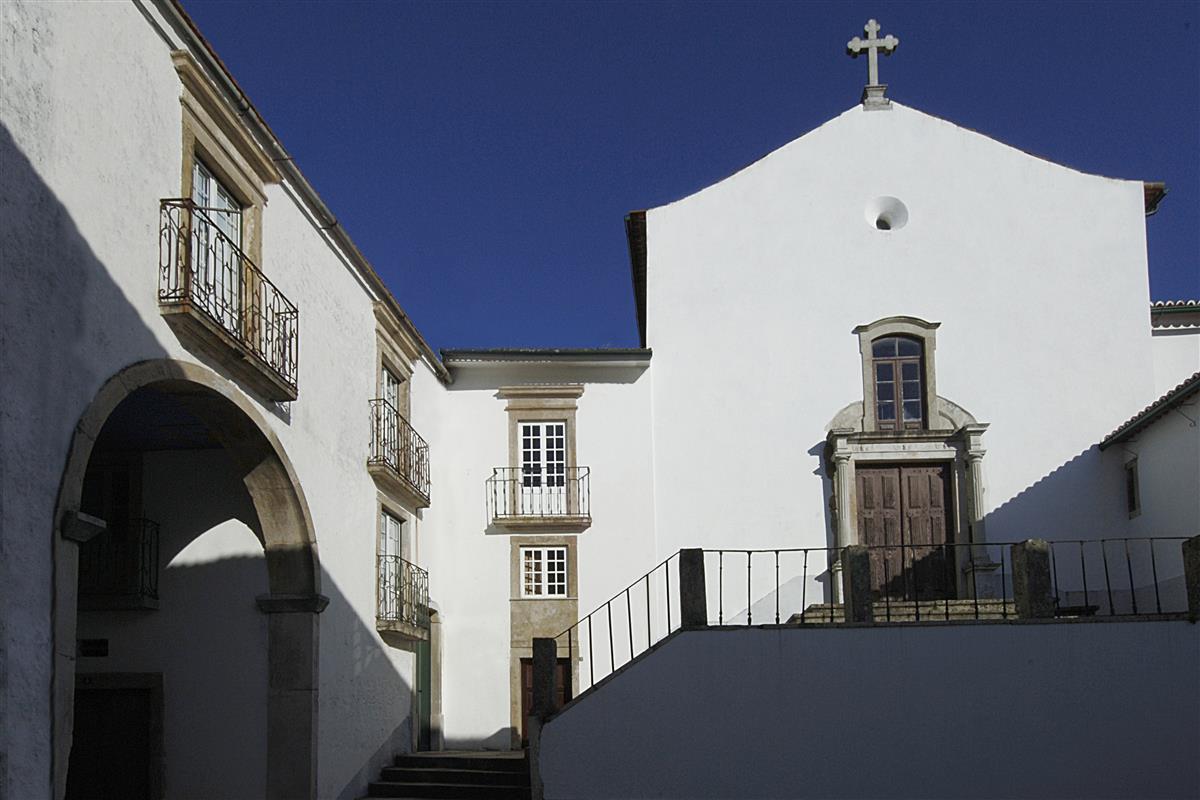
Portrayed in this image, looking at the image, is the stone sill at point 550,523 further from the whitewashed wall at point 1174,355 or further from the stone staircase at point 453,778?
the whitewashed wall at point 1174,355

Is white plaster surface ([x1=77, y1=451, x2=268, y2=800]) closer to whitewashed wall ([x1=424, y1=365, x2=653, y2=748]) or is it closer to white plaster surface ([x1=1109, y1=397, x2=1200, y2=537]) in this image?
whitewashed wall ([x1=424, y1=365, x2=653, y2=748])

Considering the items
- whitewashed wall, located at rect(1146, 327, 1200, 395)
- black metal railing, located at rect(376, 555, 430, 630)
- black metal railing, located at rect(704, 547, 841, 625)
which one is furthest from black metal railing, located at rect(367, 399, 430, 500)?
whitewashed wall, located at rect(1146, 327, 1200, 395)

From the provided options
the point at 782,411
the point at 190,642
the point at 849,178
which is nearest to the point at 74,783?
the point at 190,642

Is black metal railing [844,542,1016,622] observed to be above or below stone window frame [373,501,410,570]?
below

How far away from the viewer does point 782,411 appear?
1953 cm

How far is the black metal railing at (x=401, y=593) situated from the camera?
16.1m

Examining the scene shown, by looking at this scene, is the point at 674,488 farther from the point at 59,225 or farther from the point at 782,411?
the point at 59,225

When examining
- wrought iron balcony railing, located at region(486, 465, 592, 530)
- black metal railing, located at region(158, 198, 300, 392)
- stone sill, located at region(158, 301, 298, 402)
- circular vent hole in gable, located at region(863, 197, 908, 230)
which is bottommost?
wrought iron balcony railing, located at region(486, 465, 592, 530)

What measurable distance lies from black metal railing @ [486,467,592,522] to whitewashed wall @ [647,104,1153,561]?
1154 mm

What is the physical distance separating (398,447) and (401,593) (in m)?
1.82

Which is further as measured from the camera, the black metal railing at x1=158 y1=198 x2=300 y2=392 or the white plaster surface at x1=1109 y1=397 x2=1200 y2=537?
the white plaster surface at x1=1109 y1=397 x2=1200 y2=537

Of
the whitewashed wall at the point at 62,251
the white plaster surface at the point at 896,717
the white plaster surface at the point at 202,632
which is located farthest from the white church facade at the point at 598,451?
the whitewashed wall at the point at 62,251

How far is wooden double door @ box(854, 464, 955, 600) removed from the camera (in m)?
18.8

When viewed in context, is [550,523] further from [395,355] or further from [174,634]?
[174,634]
